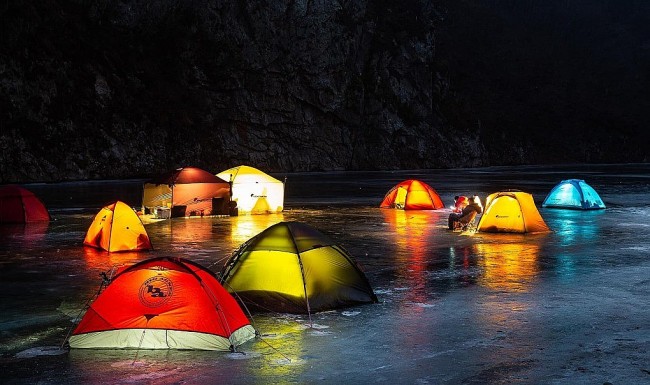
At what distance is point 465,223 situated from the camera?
23.1 meters

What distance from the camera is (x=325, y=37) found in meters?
90.8

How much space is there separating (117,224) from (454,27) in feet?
516

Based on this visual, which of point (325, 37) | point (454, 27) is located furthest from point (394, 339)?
point (454, 27)

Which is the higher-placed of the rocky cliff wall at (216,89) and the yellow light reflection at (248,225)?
the rocky cliff wall at (216,89)

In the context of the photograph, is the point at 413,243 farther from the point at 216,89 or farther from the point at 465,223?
the point at 216,89

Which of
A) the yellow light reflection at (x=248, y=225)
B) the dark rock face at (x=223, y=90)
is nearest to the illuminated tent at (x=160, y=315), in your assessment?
the yellow light reflection at (x=248, y=225)

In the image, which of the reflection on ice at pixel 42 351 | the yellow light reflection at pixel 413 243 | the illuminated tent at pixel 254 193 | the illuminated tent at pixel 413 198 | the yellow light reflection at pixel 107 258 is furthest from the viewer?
the illuminated tent at pixel 413 198

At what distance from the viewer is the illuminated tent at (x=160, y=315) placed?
30.0 ft

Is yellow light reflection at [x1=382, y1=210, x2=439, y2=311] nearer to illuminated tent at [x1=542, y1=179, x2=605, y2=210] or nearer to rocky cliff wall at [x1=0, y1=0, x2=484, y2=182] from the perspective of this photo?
illuminated tent at [x1=542, y1=179, x2=605, y2=210]

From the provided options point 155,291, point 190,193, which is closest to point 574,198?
point 190,193

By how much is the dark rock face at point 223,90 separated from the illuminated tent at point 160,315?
55.5 meters

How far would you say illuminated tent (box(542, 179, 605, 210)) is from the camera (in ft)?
103

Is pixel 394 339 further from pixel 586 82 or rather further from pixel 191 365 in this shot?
pixel 586 82

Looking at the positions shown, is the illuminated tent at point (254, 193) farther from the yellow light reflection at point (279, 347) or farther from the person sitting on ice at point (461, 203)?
the yellow light reflection at point (279, 347)
